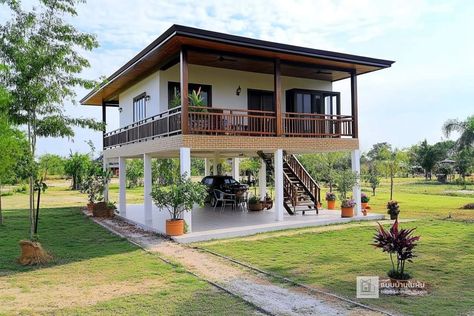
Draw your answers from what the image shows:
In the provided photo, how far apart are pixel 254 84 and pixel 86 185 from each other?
1019 centimetres

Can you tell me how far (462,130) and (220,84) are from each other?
30390 millimetres

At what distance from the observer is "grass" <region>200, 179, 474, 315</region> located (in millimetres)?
6706

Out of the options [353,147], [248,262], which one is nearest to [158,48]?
[248,262]

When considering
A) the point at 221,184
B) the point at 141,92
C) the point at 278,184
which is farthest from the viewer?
the point at 221,184

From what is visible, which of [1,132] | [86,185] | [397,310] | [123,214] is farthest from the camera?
[86,185]

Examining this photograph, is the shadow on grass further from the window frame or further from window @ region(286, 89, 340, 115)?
window @ region(286, 89, 340, 115)

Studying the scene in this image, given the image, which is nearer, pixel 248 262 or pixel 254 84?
pixel 248 262

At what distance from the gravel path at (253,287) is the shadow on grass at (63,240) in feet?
4.17

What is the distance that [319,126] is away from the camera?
682 inches

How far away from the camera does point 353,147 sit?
1716cm

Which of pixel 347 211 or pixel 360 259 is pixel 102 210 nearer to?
pixel 347 211

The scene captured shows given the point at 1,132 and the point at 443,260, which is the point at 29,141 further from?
the point at 443,260

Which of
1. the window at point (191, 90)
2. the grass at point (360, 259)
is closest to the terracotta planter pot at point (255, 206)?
the grass at point (360, 259)

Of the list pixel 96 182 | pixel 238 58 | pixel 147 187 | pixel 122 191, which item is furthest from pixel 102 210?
pixel 238 58
